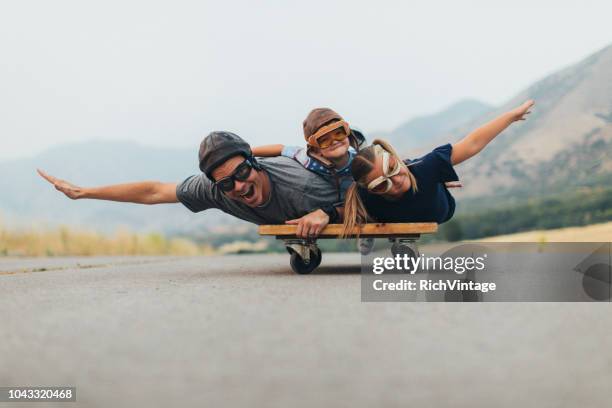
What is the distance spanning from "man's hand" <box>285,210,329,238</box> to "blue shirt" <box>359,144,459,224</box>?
38cm

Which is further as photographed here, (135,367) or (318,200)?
(318,200)

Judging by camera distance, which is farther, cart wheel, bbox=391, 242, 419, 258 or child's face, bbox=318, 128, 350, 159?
cart wheel, bbox=391, 242, 419, 258

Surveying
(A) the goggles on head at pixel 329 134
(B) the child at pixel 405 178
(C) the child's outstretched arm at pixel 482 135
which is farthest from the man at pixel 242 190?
(C) the child's outstretched arm at pixel 482 135

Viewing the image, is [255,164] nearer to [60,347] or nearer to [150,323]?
[150,323]

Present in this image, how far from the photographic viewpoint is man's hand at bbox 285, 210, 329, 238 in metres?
5.90

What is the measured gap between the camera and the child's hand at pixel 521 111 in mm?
6102

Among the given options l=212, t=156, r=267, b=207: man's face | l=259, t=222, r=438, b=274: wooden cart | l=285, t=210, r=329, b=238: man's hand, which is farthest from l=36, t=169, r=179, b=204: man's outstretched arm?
l=285, t=210, r=329, b=238: man's hand

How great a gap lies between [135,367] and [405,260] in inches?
159

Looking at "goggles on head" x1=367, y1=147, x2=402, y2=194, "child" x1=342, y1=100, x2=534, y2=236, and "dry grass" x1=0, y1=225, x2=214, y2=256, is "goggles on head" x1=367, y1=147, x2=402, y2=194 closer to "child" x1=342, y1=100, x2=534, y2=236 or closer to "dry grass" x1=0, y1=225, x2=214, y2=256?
"child" x1=342, y1=100, x2=534, y2=236

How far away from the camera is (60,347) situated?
310cm

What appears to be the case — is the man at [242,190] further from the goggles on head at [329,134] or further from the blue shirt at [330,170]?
the goggles on head at [329,134]

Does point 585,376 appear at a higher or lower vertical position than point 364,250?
lower

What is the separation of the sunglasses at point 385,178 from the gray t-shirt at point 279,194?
2.16ft

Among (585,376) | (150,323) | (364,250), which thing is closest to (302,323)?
(150,323)
